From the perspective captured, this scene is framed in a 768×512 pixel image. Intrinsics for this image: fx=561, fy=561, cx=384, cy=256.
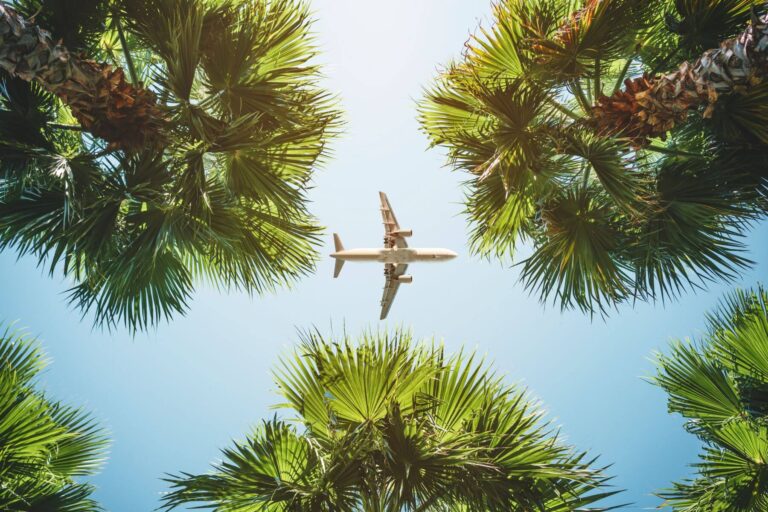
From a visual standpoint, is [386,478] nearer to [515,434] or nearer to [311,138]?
[515,434]

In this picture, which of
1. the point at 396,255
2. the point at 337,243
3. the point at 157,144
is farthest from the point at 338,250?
the point at 157,144

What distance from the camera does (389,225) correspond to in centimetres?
1781

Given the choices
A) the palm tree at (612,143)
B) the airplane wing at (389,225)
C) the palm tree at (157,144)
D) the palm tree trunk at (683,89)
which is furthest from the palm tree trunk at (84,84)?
the airplane wing at (389,225)

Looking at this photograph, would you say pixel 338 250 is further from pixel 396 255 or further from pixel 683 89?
pixel 683 89

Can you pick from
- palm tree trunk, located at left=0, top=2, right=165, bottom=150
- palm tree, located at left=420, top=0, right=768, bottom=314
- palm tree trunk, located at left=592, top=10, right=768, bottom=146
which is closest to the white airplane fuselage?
palm tree, located at left=420, top=0, right=768, bottom=314

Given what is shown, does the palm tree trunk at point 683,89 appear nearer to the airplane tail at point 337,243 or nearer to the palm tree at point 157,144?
the palm tree at point 157,144

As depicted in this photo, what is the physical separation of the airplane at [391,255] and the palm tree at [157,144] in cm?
1018

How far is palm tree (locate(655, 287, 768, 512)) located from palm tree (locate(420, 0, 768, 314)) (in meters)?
0.64

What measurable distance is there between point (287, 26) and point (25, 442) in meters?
5.10

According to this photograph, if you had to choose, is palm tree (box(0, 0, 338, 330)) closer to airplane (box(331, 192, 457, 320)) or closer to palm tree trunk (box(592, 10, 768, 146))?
palm tree trunk (box(592, 10, 768, 146))

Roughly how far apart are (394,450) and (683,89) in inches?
179

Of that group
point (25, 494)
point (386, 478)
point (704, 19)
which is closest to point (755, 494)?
point (386, 478)

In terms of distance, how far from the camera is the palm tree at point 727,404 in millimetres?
5418

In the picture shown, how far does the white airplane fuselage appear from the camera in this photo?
56.2 ft
